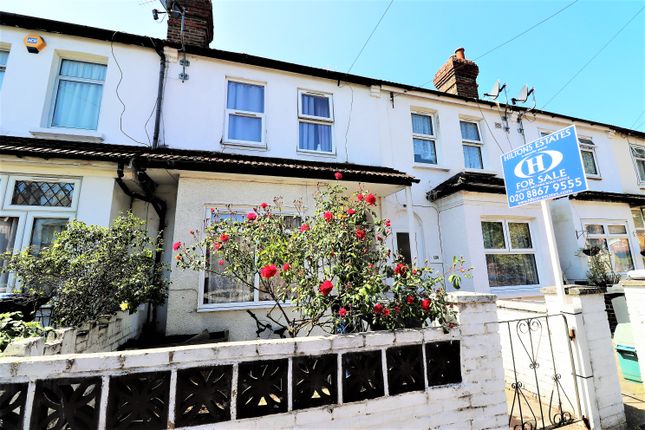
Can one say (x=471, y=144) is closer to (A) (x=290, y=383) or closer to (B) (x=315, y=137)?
(B) (x=315, y=137)

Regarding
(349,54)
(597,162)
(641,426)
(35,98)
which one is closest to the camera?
(641,426)

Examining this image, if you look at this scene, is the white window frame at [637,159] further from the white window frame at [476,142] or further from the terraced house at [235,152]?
the white window frame at [476,142]

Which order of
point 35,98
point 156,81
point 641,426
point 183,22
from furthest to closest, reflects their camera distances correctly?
point 183,22, point 156,81, point 35,98, point 641,426

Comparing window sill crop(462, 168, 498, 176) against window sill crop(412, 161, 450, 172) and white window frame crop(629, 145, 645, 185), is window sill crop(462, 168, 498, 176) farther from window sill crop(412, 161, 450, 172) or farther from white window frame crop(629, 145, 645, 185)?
white window frame crop(629, 145, 645, 185)

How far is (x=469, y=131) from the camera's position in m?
9.00

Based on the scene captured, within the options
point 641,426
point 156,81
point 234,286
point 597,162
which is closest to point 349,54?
point 156,81

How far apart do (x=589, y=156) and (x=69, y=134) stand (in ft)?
52.9

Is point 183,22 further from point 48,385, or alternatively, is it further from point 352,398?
point 352,398

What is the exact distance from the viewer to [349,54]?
27.1 feet

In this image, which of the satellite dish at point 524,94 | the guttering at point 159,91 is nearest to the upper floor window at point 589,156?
the satellite dish at point 524,94

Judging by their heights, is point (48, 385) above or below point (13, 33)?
below

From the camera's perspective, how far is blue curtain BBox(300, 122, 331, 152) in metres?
7.20

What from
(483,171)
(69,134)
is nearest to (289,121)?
(69,134)

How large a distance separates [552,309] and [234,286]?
493cm
